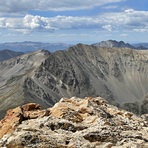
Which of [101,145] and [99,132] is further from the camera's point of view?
[99,132]

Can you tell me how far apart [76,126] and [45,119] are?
3128 mm

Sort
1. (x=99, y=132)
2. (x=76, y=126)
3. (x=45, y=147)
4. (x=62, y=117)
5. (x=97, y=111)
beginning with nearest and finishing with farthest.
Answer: (x=45, y=147), (x=99, y=132), (x=76, y=126), (x=62, y=117), (x=97, y=111)

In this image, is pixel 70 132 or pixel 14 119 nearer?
pixel 70 132

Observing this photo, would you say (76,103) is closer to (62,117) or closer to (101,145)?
(62,117)

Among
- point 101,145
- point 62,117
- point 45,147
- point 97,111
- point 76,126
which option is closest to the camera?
point 45,147

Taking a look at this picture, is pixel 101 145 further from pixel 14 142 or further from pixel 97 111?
pixel 97 111

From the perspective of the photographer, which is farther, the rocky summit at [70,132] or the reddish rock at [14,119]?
the reddish rock at [14,119]

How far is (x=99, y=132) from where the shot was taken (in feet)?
91.4

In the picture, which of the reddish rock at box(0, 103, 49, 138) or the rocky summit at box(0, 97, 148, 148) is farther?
the reddish rock at box(0, 103, 49, 138)

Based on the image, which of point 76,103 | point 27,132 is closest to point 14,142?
point 27,132

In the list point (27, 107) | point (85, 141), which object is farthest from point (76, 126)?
point (27, 107)

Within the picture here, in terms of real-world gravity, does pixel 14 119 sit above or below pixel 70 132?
below

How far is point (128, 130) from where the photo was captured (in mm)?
31250

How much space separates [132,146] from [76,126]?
6742mm
